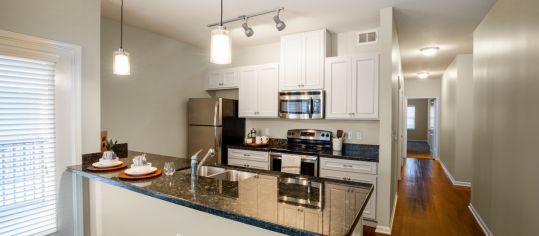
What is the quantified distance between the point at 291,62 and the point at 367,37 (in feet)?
3.74

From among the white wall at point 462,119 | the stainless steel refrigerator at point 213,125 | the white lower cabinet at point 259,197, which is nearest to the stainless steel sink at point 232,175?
the white lower cabinet at point 259,197

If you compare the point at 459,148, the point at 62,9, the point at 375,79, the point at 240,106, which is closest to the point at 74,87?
the point at 62,9

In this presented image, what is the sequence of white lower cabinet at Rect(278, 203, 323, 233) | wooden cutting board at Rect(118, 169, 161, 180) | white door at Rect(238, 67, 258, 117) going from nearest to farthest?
white lower cabinet at Rect(278, 203, 323, 233) → wooden cutting board at Rect(118, 169, 161, 180) → white door at Rect(238, 67, 258, 117)

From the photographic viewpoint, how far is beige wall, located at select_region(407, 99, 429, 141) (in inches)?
511

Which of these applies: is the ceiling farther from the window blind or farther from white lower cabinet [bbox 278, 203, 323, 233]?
white lower cabinet [bbox 278, 203, 323, 233]

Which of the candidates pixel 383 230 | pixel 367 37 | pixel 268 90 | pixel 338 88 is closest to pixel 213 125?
pixel 268 90

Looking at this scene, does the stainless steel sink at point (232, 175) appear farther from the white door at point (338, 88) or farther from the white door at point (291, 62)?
the white door at point (291, 62)

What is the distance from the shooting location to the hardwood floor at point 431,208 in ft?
10.6

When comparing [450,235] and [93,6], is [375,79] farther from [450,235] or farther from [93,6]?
[93,6]

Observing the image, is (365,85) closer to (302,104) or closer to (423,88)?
(302,104)

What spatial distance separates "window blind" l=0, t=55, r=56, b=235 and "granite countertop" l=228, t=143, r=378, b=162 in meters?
2.36

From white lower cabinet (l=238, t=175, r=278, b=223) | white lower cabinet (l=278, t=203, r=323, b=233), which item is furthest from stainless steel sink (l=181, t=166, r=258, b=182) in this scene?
white lower cabinet (l=278, t=203, r=323, b=233)

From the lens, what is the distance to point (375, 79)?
10.8ft

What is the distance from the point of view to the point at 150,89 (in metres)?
3.99
